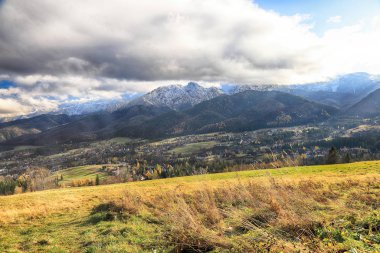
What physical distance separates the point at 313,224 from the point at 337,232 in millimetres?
969

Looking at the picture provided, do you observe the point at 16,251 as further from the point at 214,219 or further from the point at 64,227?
the point at 214,219

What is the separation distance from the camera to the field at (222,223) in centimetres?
913

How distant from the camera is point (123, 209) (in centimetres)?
1873

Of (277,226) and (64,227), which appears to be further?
(64,227)

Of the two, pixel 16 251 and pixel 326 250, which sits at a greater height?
pixel 326 250

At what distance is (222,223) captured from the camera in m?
12.8

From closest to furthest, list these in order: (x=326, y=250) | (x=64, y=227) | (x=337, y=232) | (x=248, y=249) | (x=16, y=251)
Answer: (x=326, y=250) → (x=248, y=249) → (x=337, y=232) → (x=16, y=251) → (x=64, y=227)

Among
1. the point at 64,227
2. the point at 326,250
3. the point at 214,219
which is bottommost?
the point at 64,227

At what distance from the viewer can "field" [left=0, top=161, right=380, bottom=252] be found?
30.0 feet

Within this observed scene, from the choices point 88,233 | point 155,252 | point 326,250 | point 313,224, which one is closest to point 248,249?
point 326,250

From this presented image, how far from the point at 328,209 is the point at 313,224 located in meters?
4.15

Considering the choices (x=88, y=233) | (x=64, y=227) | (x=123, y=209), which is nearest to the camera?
(x=88, y=233)

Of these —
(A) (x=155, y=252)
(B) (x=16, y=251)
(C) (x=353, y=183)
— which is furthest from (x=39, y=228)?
(C) (x=353, y=183)

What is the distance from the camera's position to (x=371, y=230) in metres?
9.32
